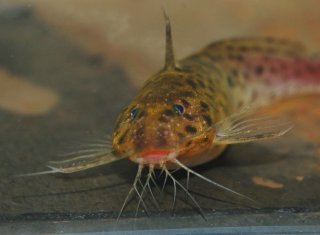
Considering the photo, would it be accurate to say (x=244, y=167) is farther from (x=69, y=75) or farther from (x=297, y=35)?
(x=297, y=35)

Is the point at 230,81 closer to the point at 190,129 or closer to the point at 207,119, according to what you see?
the point at 207,119

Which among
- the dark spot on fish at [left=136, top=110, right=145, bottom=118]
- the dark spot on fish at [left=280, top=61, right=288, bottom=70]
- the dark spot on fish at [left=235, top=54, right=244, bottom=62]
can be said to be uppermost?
the dark spot on fish at [left=235, top=54, right=244, bottom=62]

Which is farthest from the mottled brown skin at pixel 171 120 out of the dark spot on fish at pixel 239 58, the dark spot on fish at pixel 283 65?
the dark spot on fish at pixel 283 65

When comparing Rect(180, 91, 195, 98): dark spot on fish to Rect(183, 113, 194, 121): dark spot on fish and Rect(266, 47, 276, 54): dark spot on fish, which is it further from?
Rect(266, 47, 276, 54): dark spot on fish

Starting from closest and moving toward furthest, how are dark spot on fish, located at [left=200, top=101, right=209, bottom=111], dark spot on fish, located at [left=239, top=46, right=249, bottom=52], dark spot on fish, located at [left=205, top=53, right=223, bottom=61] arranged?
dark spot on fish, located at [left=200, top=101, right=209, bottom=111] → dark spot on fish, located at [left=205, top=53, right=223, bottom=61] → dark spot on fish, located at [left=239, top=46, right=249, bottom=52]

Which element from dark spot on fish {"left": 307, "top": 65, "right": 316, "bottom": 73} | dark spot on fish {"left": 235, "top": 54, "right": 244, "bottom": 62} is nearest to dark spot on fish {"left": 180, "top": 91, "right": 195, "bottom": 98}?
dark spot on fish {"left": 235, "top": 54, "right": 244, "bottom": 62}

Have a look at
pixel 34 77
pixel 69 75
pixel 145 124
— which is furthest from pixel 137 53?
pixel 145 124

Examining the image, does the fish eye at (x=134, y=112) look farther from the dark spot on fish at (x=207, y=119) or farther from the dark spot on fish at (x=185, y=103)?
the dark spot on fish at (x=207, y=119)

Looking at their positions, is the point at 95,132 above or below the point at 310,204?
above
